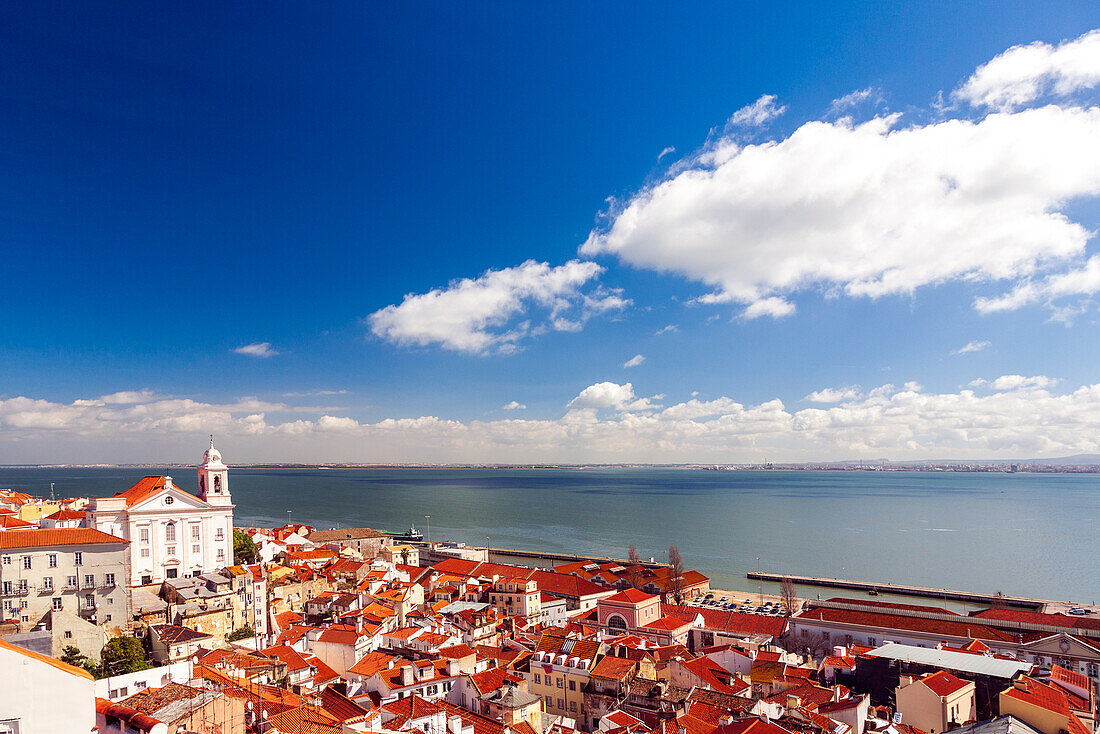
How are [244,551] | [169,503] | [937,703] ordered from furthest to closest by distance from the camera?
[244,551] < [169,503] < [937,703]

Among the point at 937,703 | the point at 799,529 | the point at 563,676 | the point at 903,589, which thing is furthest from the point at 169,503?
the point at 799,529

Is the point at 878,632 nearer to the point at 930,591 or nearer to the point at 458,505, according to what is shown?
the point at 930,591

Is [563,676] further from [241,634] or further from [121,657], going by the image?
[241,634]

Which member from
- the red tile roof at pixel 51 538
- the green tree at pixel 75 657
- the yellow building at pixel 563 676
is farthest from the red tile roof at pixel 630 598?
the green tree at pixel 75 657

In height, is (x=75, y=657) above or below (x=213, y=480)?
below

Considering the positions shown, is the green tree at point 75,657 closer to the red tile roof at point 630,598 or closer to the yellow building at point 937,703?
the red tile roof at point 630,598

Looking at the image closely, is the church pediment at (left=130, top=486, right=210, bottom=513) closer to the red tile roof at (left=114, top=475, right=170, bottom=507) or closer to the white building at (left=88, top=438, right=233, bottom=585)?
the white building at (left=88, top=438, right=233, bottom=585)
